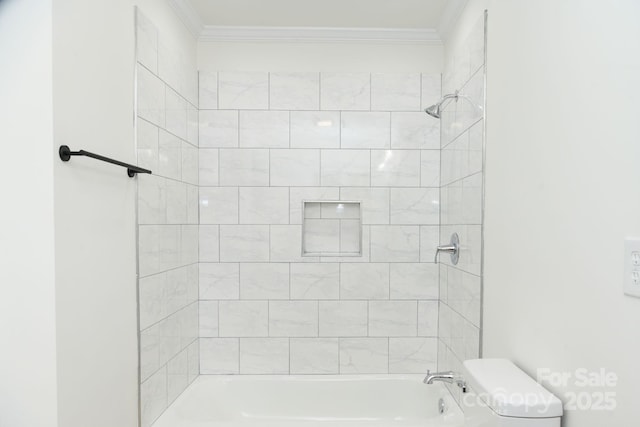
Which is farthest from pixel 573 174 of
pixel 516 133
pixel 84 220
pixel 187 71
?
pixel 187 71

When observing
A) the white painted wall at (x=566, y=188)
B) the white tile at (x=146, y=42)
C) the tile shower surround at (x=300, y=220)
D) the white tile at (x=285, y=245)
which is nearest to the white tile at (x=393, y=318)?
the tile shower surround at (x=300, y=220)

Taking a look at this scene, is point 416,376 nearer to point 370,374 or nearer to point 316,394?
point 370,374

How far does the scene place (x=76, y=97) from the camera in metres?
1.50

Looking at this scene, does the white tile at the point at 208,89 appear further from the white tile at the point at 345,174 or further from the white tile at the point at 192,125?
the white tile at the point at 345,174

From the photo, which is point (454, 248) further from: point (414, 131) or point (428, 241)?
point (414, 131)

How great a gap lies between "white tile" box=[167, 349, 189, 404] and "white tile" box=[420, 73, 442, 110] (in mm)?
2155

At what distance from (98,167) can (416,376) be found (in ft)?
7.51

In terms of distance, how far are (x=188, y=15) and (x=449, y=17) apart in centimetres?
152

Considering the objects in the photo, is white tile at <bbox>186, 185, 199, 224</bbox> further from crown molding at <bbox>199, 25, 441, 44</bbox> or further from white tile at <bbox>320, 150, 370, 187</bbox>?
crown molding at <bbox>199, 25, 441, 44</bbox>

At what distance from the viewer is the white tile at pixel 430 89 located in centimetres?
293

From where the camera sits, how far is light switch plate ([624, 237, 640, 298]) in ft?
3.25

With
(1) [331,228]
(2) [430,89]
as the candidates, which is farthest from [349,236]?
(2) [430,89]

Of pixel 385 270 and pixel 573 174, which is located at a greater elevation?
pixel 573 174

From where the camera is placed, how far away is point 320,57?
294cm
